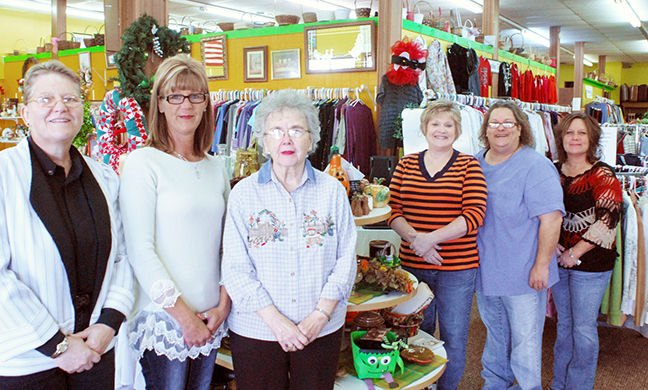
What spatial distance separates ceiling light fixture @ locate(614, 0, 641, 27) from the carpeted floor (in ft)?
22.1

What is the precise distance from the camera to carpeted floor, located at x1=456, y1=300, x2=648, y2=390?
10.3ft

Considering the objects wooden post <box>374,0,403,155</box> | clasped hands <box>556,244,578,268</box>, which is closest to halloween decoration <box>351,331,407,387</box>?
clasped hands <box>556,244,578,268</box>

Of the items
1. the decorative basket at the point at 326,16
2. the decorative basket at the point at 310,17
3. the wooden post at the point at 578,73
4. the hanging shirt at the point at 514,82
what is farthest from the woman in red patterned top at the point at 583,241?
the wooden post at the point at 578,73

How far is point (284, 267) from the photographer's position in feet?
5.50

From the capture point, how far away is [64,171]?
1.47 metres

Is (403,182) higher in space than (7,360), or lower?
higher

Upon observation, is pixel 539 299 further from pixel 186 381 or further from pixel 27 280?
pixel 27 280

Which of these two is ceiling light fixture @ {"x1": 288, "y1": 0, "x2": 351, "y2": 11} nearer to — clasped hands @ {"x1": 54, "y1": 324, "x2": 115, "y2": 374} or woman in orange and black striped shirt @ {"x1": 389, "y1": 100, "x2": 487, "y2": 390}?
woman in orange and black striped shirt @ {"x1": 389, "y1": 100, "x2": 487, "y2": 390}

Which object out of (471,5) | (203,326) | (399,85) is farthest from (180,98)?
(471,5)

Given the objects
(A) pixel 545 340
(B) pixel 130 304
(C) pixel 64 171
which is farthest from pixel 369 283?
(A) pixel 545 340

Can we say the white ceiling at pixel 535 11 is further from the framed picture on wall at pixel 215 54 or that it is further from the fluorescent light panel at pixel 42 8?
the framed picture on wall at pixel 215 54

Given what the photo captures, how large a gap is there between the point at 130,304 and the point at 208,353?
0.33 metres

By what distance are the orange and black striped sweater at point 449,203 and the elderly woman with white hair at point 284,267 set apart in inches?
29.7

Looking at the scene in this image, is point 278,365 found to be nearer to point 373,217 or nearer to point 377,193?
point 373,217
